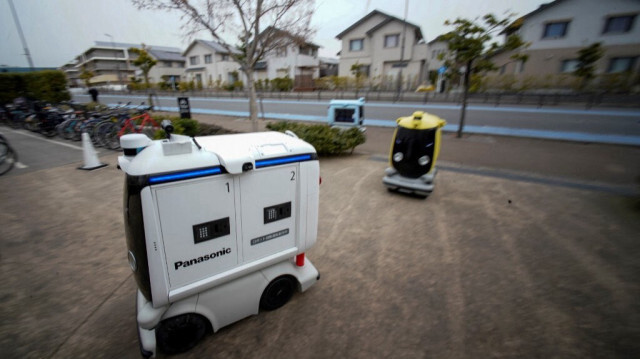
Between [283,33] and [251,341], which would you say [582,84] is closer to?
[283,33]

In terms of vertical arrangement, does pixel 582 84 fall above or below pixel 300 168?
above

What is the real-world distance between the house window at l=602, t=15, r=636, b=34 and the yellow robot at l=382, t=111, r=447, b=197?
104ft

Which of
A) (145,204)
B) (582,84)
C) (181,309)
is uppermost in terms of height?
(582,84)

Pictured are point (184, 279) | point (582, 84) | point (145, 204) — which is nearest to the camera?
point (145, 204)

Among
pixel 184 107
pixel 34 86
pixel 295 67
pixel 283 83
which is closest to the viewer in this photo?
pixel 184 107

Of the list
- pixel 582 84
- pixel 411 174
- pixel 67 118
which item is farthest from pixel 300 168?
pixel 582 84

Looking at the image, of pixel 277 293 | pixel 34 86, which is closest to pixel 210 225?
pixel 277 293

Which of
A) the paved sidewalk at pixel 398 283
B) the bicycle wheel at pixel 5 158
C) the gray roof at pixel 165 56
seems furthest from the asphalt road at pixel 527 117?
the gray roof at pixel 165 56

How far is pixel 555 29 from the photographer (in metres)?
25.1

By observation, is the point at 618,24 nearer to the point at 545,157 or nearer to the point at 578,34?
the point at 578,34

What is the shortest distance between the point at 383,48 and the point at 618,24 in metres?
21.0

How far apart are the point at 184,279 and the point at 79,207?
435 cm

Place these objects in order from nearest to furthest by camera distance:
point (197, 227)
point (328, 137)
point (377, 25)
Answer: point (197, 227) → point (328, 137) → point (377, 25)

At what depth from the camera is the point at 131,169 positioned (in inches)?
70.8
